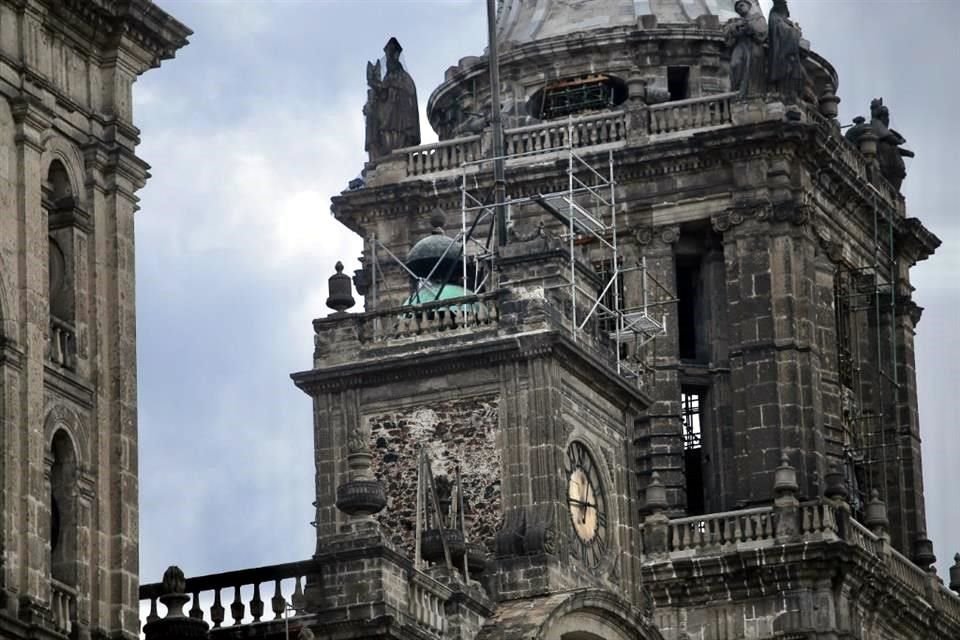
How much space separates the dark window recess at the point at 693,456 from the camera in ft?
322

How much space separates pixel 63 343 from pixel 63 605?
408cm

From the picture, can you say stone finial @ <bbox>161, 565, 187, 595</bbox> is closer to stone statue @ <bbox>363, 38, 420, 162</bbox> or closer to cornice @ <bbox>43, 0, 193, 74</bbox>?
cornice @ <bbox>43, 0, 193, 74</bbox>

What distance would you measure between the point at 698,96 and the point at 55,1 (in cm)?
3636

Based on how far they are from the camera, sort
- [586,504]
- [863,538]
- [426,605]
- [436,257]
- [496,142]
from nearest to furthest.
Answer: [426,605] < [586,504] < [436,257] < [496,142] < [863,538]

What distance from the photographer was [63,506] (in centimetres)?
6456

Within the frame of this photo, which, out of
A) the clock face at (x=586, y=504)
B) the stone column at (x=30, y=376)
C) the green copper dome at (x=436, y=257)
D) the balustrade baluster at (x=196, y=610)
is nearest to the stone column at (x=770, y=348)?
the green copper dome at (x=436, y=257)

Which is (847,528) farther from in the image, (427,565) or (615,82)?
(427,565)

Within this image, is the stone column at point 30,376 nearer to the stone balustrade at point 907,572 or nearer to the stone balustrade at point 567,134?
the stone balustrade at point 567,134

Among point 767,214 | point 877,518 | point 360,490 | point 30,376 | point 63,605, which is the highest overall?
point 767,214

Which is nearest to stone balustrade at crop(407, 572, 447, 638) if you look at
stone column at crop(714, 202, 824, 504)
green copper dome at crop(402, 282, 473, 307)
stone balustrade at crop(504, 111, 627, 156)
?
green copper dome at crop(402, 282, 473, 307)

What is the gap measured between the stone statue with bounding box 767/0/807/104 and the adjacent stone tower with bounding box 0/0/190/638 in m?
33.4

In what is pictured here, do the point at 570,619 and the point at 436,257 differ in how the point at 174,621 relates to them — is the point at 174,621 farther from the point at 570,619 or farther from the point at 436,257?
the point at 436,257

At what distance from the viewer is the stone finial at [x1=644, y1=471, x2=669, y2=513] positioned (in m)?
95.2

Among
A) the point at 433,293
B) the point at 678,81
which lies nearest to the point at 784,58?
the point at 678,81
